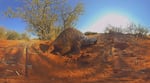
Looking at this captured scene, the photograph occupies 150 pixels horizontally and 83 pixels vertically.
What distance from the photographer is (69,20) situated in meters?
25.5

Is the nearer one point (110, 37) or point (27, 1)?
point (110, 37)

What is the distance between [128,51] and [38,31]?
415 inches

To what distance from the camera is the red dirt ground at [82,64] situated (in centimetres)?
1186

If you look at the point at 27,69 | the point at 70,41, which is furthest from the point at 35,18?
the point at 27,69

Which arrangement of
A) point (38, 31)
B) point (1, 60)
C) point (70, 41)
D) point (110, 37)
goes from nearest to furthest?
point (1, 60), point (70, 41), point (110, 37), point (38, 31)

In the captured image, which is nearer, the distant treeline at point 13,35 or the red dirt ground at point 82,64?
the red dirt ground at point 82,64

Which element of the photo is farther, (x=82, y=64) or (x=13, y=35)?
(x=13, y=35)

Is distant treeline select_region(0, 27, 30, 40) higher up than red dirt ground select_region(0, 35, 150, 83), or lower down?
higher up

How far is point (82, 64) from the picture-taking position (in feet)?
45.9

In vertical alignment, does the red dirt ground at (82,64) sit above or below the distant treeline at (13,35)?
below

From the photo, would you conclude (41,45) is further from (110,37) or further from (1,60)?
(110,37)

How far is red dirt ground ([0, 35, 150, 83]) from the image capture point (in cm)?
1186

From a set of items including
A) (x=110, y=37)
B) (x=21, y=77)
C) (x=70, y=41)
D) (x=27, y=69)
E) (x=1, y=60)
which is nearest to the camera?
(x=21, y=77)

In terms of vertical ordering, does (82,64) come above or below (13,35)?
below
